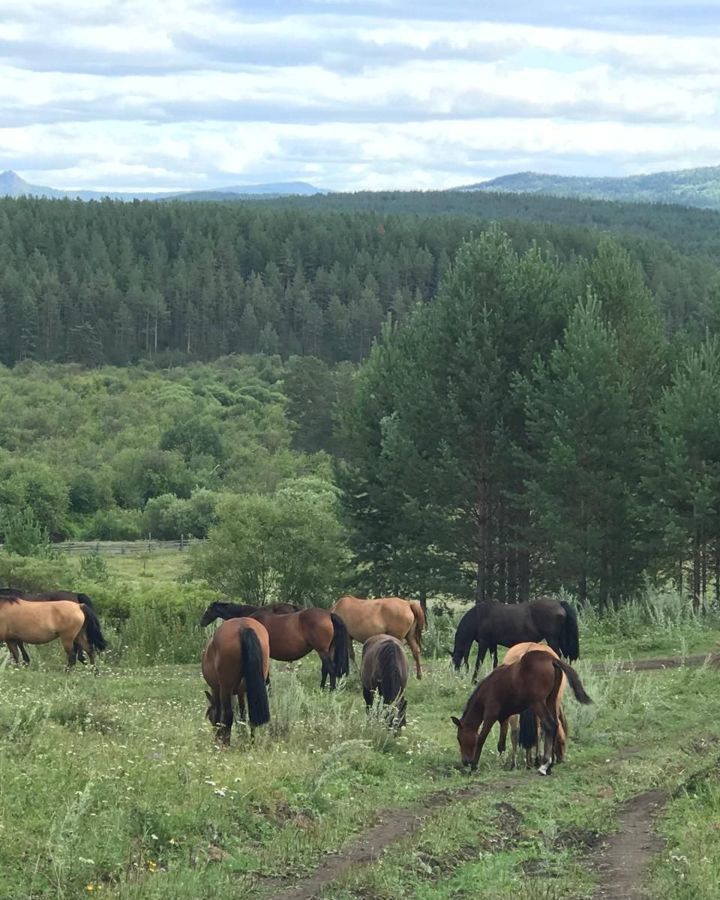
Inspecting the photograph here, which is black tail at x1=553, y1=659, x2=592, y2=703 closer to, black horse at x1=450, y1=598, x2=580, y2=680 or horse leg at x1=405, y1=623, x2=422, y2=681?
black horse at x1=450, y1=598, x2=580, y2=680

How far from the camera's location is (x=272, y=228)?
182 metres

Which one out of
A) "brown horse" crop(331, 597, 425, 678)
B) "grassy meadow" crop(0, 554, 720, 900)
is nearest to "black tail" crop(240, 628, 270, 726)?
"grassy meadow" crop(0, 554, 720, 900)

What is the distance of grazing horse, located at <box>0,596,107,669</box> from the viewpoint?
22.1m

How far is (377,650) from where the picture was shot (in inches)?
643

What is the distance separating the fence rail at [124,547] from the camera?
68.9m

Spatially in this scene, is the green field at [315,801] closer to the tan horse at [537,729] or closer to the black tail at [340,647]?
the tan horse at [537,729]

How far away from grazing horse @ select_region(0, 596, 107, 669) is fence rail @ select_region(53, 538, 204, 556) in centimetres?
4547

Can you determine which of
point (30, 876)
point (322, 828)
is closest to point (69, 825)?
point (30, 876)

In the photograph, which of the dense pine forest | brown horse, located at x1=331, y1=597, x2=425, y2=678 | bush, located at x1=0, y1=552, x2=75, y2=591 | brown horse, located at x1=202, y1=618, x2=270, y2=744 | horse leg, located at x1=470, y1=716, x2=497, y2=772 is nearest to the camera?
horse leg, located at x1=470, y1=716, x2=497, y2=772

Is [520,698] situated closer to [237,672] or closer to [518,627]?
[237,672]

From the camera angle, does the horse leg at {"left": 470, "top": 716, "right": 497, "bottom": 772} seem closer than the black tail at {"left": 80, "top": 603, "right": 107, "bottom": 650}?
Yes

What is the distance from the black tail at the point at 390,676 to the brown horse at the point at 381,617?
541cm

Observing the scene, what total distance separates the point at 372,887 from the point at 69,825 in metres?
2.48

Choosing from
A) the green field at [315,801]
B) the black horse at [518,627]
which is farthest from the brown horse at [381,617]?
the green field at [315,801]
